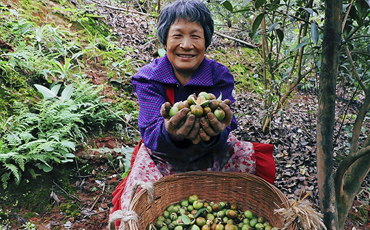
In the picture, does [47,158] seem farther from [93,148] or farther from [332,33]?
[332,33]

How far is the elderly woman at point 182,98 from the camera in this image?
2.07m

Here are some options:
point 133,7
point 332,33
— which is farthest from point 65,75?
point 133,7

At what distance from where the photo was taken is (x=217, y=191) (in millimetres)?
2195

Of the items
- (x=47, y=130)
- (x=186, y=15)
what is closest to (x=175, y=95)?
(x=186, y=15)

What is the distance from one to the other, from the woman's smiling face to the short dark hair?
0.04 meters

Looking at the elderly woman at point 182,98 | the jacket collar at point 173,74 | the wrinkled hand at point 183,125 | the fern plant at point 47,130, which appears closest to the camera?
the wrinkled hand at point 183,125

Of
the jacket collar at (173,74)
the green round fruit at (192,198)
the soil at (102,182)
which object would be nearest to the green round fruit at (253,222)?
the green round fruit at (192,198)

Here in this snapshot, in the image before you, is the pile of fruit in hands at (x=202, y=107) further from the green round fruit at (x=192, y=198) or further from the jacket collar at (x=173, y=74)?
the green round fruit at (x=192, y=198)

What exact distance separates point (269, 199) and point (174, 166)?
0.81 metres

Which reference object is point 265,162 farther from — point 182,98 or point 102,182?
point 102,182

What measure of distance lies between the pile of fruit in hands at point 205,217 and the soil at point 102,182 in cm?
65

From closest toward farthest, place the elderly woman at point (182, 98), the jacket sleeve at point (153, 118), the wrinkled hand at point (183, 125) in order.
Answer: the wrinkled hand at point (183, 125), the jacket sleeve at point (153, 118), the elderly woman at point (182, 98)

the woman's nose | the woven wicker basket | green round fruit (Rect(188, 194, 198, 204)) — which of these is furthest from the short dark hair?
green round fruit (Rect(188, 194, 198, 204))

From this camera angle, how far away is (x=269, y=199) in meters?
1.96
